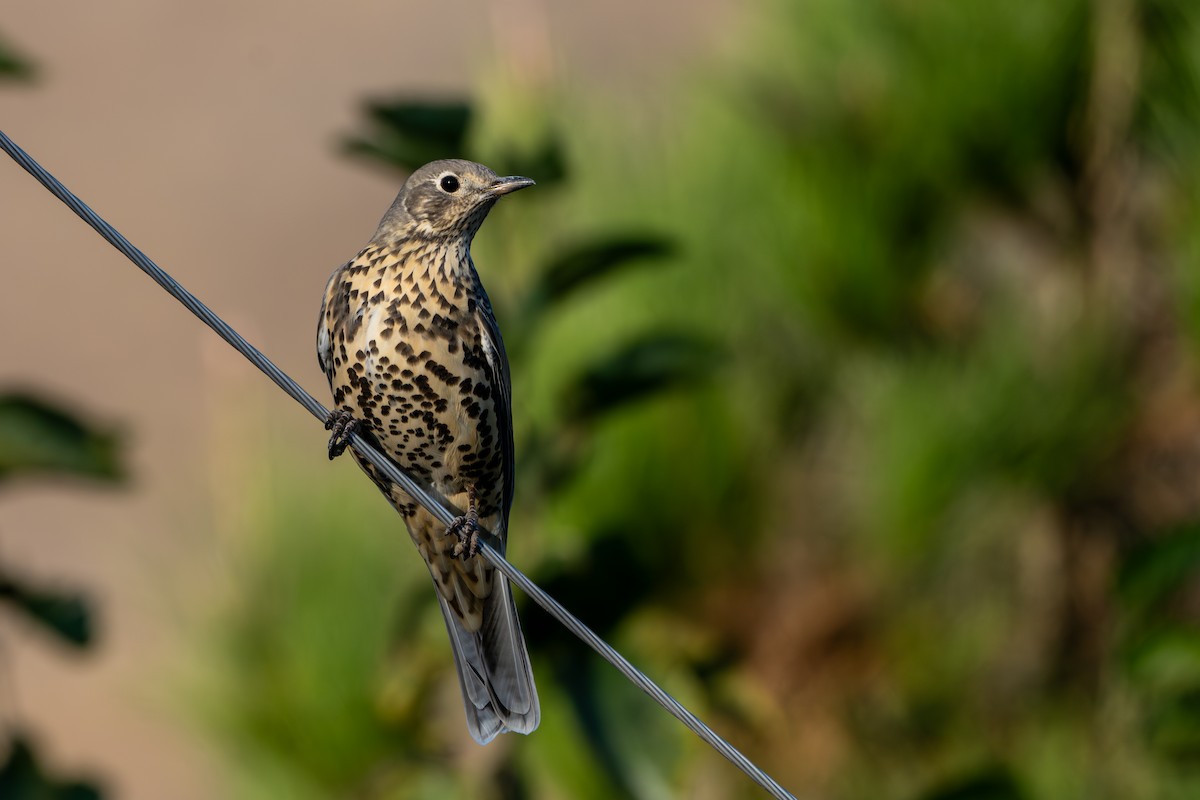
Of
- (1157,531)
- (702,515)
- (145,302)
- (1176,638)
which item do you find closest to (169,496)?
(145,302)

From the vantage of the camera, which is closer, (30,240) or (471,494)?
(471,494)

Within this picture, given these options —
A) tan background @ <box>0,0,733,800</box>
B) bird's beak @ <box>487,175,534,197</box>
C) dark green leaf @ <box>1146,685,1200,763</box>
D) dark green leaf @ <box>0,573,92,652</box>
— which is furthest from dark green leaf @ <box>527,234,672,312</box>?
tan background @ <box>0,0,733,800</box>

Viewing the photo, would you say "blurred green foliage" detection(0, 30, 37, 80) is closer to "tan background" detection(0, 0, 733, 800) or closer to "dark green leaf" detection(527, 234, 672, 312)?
"dark green leaf" detection(527, 234, 672, 312)

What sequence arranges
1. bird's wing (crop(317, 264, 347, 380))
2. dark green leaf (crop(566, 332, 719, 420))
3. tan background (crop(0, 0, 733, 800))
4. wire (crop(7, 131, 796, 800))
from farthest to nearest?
tan background (crop(0, 0, 733, 800)), dark green leaf (crop(566, 332, 719, 420)), bird's wing (crop(317, 264, 347, 380)), wire (crop(7, 131, 796, 800))

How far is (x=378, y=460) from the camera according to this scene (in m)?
3.53

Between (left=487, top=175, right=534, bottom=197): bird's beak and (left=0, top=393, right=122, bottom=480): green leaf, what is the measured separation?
1131 mm

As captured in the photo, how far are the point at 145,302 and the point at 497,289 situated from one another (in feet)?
31.0

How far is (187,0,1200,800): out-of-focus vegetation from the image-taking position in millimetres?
5672

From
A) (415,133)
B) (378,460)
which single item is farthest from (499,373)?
(378,460)

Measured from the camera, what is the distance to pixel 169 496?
426 inches

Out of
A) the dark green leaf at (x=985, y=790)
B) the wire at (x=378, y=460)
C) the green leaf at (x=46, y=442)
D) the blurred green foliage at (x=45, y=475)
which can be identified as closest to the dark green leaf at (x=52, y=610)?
the blurred green foliage at (x=45, y=475)

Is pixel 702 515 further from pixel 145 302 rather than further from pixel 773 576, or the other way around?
pixel 145 302

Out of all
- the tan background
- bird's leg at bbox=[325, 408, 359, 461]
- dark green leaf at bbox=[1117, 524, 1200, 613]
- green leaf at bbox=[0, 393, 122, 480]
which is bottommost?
the tan background

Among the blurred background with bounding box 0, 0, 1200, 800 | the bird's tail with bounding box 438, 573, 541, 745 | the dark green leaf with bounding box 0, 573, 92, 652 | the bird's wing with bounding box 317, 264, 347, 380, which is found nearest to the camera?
the bird's wing with bounding box 317, 264, 347, 380
